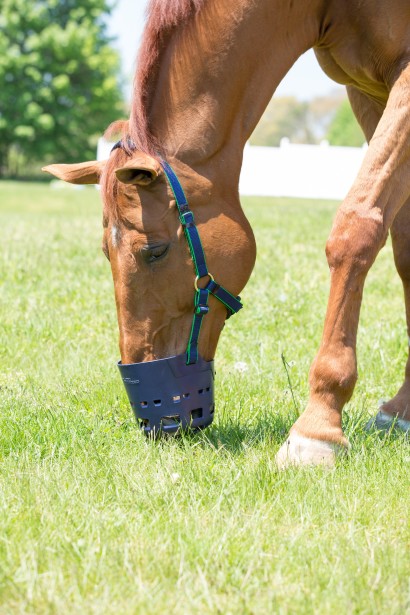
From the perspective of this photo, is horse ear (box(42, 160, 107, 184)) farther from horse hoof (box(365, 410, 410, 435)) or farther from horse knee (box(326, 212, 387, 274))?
horse hoof (box(365, 410, 410, 435))

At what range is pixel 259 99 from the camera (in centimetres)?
313

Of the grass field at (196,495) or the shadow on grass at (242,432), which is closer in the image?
the grass field at (196,495)

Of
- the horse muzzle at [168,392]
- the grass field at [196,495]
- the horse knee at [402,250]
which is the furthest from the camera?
the horse knee at [402,250]

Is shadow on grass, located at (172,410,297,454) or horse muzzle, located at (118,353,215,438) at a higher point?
horse muzzle, located at (118,353,215,438)

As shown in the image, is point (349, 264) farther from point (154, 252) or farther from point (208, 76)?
point (208, 76)

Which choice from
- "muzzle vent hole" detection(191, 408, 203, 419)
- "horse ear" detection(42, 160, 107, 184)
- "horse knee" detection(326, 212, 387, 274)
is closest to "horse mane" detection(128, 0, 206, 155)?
"horse ear" detection(42, 160, 107, 184)

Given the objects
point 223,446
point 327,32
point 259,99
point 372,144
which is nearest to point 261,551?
point 223,446

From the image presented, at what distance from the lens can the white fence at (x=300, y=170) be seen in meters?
21.0

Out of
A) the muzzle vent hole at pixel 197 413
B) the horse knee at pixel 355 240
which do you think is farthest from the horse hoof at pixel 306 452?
the horse knee at pixel 355 240

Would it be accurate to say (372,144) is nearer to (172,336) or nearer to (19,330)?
(172,336)

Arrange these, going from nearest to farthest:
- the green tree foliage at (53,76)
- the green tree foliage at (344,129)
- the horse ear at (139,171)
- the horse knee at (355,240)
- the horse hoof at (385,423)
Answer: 1. the horse ear at (139,171)
2. the horse knee at (355,240)
3. the horse hoof at (385,423)
4. the green tree foliage at (53,76)
5. the green tree foliage at (344,129)

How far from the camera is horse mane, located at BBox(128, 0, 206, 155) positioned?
2.95 metres

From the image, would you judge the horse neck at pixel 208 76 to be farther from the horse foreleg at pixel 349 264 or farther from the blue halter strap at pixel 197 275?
the horse foreleg at pixel 349 264

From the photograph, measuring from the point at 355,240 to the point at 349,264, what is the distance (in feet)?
0.30
